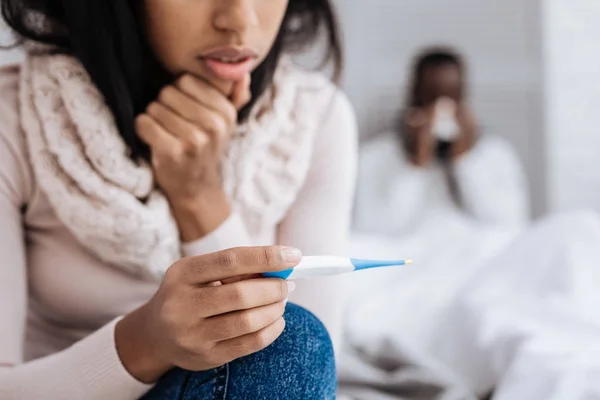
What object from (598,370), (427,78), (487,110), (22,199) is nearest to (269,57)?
(22,199)

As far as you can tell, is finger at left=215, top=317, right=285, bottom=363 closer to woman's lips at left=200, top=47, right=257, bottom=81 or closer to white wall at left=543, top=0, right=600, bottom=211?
woman's lips at left=200, top=47, right=257, bottom=81

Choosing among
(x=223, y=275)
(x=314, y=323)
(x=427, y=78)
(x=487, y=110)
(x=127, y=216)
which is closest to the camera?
(x=223, y=275)

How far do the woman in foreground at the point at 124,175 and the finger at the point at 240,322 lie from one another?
7 centimetres

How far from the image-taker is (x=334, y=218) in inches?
32.7

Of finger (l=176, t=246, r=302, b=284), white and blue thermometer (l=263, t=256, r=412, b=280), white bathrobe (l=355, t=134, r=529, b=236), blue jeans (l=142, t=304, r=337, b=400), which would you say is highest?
finger (l=176, t=246, r=302, b=284)

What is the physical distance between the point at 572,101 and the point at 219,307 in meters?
2.46

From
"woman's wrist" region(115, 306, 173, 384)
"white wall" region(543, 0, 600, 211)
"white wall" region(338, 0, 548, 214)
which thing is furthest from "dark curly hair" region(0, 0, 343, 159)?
"white wall" region(543, 0, 600, 211)

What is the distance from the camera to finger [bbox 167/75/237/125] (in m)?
0.70

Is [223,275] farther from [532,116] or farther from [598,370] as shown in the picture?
[532,116]

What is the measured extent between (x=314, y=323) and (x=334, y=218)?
270mm

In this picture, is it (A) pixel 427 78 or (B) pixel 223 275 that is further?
(A) pixel 427 78

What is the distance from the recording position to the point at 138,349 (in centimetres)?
57

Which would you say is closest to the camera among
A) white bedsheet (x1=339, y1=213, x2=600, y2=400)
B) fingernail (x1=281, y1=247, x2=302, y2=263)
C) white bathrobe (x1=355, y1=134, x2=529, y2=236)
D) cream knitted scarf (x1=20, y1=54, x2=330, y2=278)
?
fingernail (x1=281, y1=247, x2=302, y2=263)

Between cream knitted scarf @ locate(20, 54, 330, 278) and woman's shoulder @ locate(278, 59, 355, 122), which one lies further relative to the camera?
woman's shoulder @ locate(278, 59, 355, 122)
